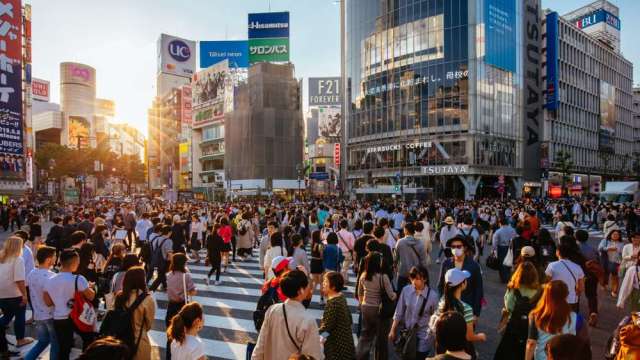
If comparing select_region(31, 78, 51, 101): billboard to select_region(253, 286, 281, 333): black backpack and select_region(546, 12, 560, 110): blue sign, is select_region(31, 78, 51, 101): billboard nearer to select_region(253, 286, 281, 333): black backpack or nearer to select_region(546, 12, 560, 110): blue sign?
select_region(546, 12, 560, 110): blue sign

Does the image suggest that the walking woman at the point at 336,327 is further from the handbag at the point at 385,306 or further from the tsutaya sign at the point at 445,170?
the tsutaya sign at the point at 445,170

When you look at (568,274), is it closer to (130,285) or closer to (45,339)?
(130,285)

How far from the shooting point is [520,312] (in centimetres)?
463

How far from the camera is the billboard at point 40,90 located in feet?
451

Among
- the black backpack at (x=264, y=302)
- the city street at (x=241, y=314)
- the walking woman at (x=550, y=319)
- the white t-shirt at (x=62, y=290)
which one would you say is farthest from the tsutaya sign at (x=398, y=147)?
the white t-shirt at (x=62, y=290)

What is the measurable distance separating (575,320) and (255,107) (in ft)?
205

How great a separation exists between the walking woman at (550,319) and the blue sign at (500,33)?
50401 mm

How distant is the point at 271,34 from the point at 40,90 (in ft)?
370

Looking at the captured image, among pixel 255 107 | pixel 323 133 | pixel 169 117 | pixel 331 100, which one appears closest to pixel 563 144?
pixel 331 100

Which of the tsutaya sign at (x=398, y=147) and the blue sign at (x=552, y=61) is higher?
the blue sign at (x=552, y=61)

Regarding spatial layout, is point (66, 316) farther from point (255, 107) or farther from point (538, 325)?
point (255, 107)

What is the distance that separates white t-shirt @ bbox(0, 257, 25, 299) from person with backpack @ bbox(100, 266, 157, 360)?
2603 millimetres

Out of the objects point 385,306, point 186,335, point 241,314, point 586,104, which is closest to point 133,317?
point 186,335

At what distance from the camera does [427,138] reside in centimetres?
5094
